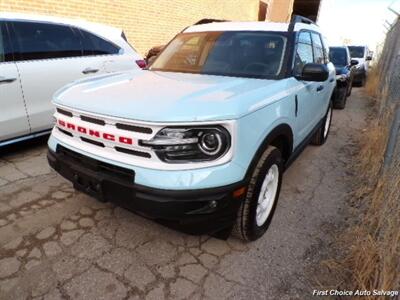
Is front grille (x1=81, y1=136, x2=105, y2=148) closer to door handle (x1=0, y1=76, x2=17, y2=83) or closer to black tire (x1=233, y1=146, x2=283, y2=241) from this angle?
black tire (x1=233, y1=146, x2=283, y2=241)

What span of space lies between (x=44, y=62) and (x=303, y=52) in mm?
3198

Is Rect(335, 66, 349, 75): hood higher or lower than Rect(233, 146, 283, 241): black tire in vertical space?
lower

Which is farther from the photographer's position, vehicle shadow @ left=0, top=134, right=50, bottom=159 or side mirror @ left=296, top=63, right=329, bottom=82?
vehicle shadow @ left=0, top=134, right=50, bottom=159

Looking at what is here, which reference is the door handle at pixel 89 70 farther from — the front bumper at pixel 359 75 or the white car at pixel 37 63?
the front bumper at pixel 359 75

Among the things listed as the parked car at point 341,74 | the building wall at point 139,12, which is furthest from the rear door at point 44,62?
the parked car at point 341,74

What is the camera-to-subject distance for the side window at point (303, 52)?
314cm

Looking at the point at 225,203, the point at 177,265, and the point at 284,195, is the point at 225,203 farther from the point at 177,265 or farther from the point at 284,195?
the point at 284,195

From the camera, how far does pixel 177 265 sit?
2.44 metres

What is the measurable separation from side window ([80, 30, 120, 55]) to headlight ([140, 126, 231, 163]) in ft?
10.6

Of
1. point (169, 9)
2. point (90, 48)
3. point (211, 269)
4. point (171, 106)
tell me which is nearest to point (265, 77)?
point (171, 106)

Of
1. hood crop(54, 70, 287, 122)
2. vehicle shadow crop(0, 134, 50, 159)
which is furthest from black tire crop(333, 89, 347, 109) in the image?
vehicle shadow crop(0, 134, 50, 159)

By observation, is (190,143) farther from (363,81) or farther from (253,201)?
(363,81)

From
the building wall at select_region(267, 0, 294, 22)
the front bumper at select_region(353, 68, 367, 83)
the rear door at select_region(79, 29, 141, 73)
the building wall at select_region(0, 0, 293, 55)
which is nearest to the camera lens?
the rear door at select_region(79, 29, 141, 73)

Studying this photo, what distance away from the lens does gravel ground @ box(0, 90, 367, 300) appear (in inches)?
87.2
